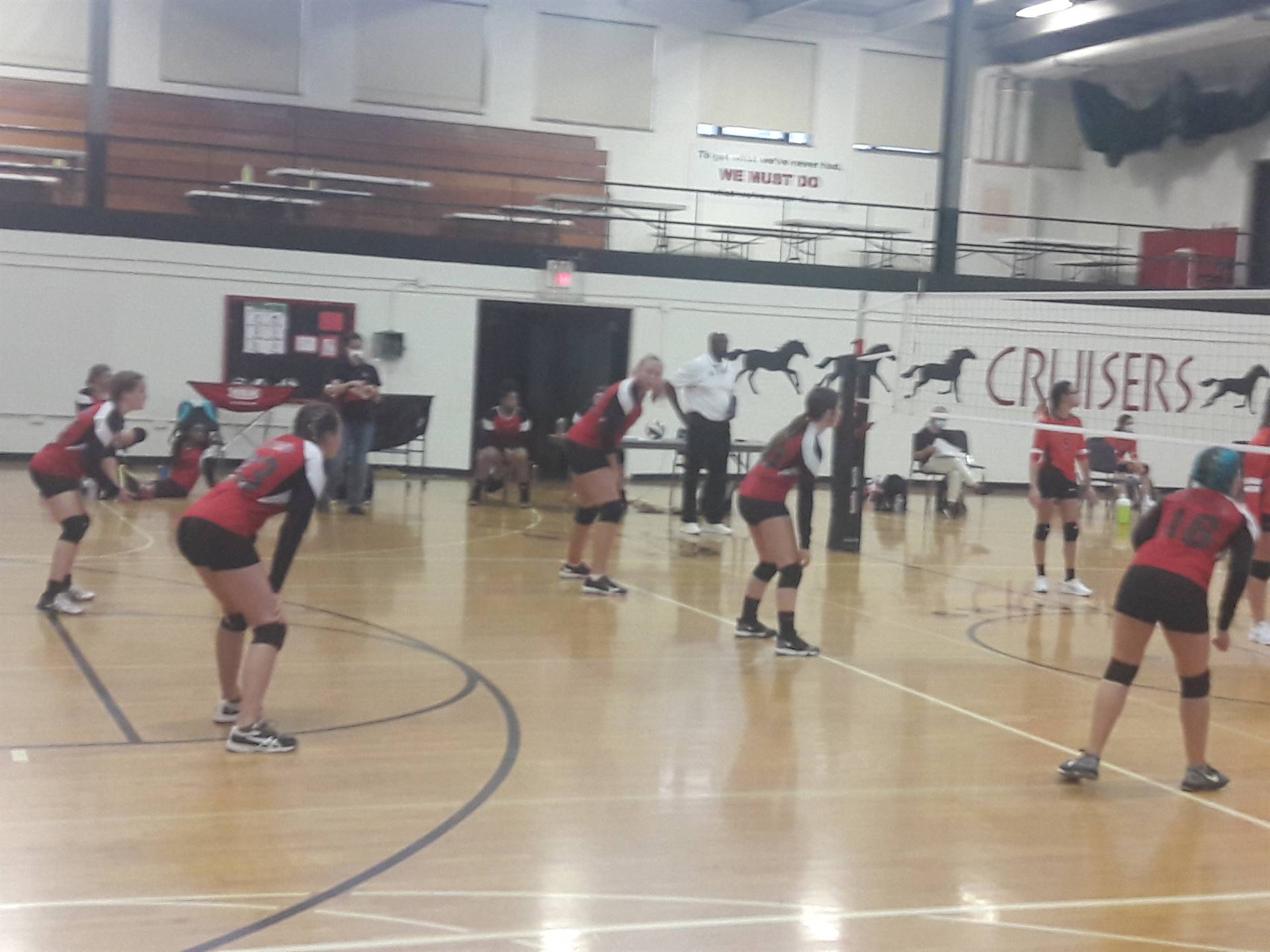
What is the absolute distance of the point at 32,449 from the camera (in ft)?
53.2

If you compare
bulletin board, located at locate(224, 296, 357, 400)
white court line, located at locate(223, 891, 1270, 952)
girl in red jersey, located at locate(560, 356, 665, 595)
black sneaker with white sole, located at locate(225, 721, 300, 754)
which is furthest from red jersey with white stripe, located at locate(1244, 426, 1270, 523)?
bulletin board, located at locate(224, 296, 357, 400)

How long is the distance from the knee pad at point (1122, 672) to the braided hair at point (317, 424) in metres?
3.09

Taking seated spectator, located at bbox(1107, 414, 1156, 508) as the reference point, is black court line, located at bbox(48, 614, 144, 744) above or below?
below

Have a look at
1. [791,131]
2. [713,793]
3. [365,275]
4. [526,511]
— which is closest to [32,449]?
[365,275]

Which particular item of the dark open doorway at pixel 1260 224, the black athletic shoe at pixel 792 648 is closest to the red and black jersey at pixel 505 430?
the black athletic shoe at pixel 792 648

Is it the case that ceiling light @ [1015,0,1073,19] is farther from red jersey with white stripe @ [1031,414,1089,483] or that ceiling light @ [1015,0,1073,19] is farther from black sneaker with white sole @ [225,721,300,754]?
black sneaker with white sole @ [225,721,300,754]

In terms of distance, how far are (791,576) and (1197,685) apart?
258 cm

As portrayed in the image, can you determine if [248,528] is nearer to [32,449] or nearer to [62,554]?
[62,554]

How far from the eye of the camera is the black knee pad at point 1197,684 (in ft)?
16.8

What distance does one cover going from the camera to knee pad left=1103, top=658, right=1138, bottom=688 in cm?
515

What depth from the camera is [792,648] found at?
742 centimetres

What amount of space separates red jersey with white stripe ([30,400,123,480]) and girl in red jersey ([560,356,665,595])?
9.88 feet

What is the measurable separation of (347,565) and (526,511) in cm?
444

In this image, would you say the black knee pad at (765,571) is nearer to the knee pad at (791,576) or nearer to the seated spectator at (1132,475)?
the knee pad at (791,576)
